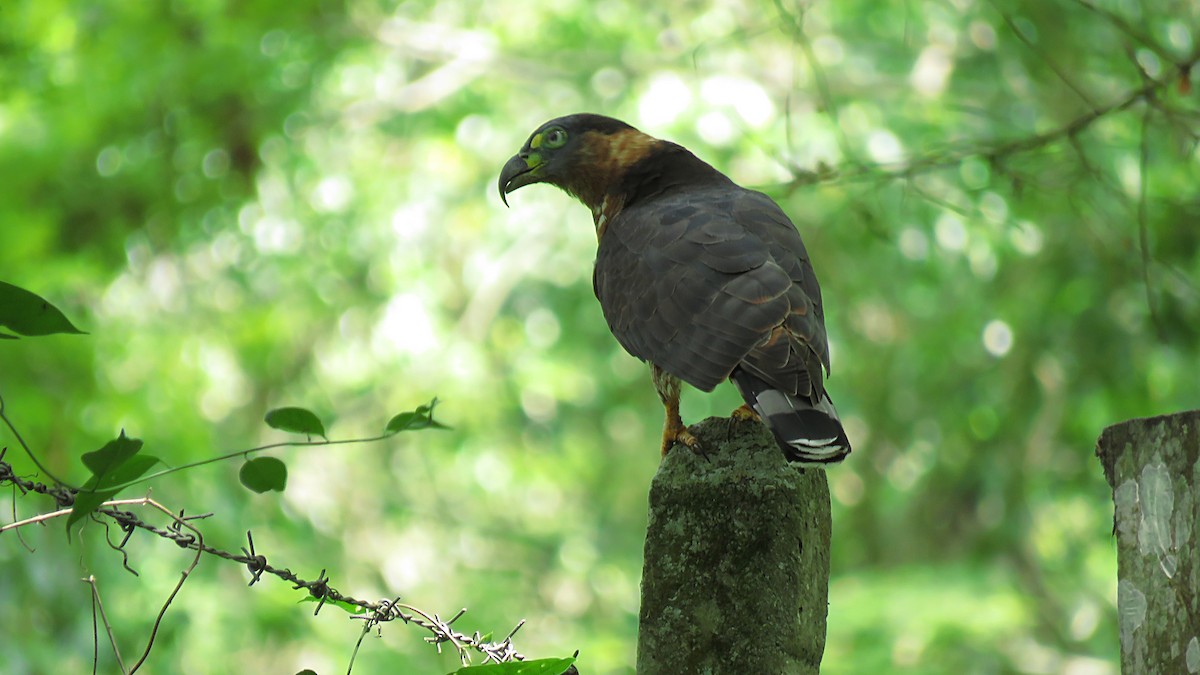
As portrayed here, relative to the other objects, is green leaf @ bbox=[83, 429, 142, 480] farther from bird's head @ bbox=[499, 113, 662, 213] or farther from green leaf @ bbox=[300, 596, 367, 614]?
bird's head @ bbox=[499, 113, 662, 213]

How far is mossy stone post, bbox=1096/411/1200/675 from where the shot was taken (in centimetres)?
169

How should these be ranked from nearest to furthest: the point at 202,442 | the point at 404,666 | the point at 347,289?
the point at 202,442 → the point at 404,666 → the point at 347,289

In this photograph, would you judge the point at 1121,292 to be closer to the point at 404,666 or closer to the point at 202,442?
the point at 202,442

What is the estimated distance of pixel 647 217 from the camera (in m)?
2.88

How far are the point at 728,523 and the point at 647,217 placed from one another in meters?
1.29

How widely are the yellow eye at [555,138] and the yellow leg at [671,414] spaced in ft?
3.21

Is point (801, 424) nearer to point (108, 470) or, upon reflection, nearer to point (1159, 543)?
point (1159, 543)

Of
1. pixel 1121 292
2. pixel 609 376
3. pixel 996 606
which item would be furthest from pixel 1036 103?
pixel 609 376

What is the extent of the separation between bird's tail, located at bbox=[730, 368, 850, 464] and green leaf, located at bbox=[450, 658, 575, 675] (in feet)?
1.56

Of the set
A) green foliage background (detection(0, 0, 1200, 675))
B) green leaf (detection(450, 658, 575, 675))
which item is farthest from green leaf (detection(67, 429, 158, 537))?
green foliage background (detection(0, 0, 1200, 675))

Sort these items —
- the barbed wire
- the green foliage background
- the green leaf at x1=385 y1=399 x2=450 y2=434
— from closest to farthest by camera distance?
the barbed wire, the green leaf at x1=385 y1=399 x2=450 y2=434, the green foliage background

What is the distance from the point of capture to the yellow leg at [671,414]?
1.94 meters

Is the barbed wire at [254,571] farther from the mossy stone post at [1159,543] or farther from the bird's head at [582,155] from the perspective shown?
the bird's head at [582,155]

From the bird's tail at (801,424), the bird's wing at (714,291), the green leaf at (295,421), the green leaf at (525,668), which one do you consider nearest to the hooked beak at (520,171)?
the bird's wing at (714,291)
